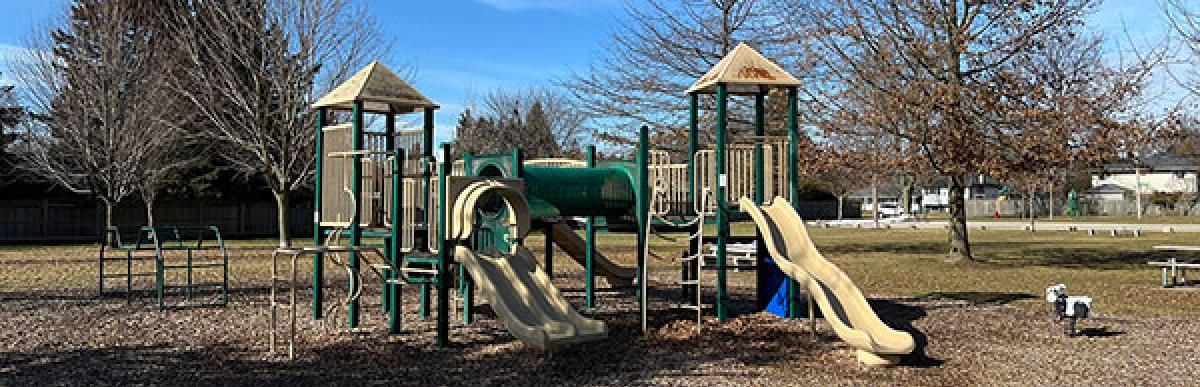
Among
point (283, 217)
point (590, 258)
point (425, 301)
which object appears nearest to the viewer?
point (425, 301)

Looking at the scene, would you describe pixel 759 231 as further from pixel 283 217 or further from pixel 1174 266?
pixel 283 217

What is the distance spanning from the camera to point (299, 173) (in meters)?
25.5

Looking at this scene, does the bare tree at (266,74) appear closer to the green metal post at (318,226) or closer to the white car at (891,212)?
the green metal post at (318,226)

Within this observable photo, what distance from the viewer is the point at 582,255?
12.2m

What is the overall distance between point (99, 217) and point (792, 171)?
93.6 feet

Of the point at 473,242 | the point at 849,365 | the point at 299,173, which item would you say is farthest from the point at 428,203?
the point at 299,173

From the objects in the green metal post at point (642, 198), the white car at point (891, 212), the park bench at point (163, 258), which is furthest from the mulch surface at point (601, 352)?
the white car at point (891, 212)

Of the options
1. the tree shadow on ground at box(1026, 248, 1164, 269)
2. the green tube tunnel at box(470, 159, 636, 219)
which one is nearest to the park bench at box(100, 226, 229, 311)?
the green tube tunnel at box(470, 159, 636, 219)

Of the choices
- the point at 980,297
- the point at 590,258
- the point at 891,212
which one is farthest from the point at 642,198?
the point at 891,212

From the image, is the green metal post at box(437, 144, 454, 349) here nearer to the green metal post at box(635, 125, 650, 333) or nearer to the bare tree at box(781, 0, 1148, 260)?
the green metal post at box(635, 125, 650, 333)

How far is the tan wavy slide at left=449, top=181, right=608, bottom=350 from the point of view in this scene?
289 inches

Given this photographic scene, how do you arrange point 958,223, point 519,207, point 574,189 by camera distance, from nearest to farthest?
point 519,207, point 574,189, point 958,223

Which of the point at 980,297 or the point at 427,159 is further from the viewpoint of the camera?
the point at 980,297

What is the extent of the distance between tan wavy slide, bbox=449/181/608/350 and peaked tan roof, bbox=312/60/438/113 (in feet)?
5.33
